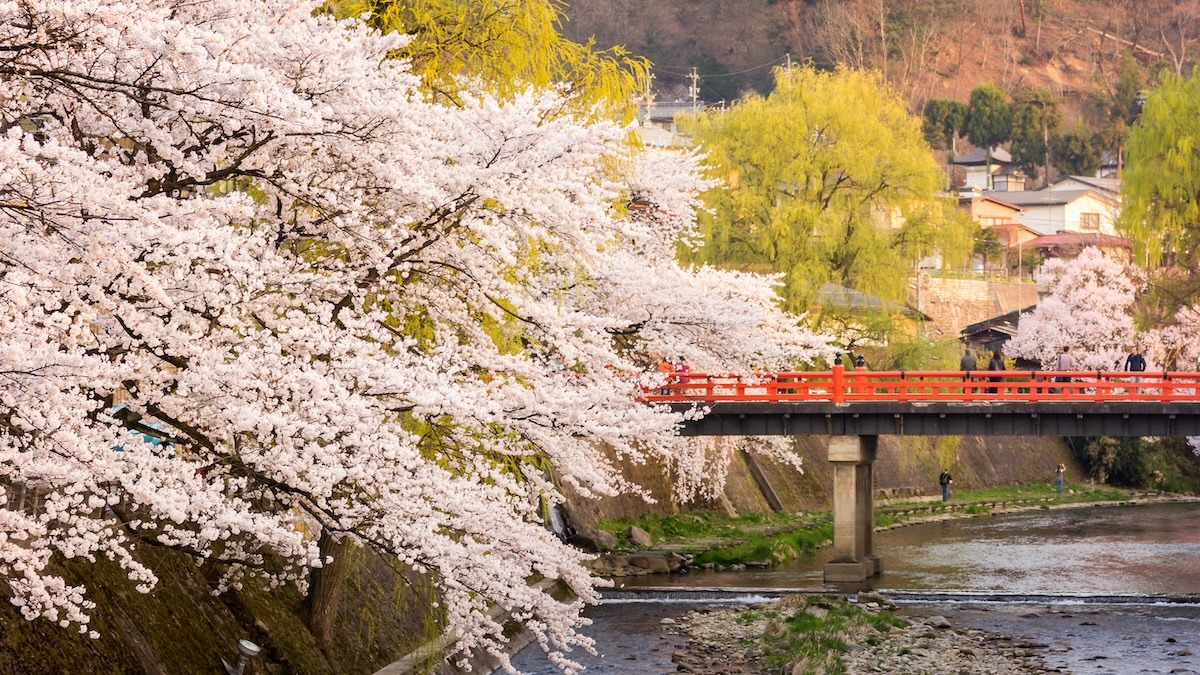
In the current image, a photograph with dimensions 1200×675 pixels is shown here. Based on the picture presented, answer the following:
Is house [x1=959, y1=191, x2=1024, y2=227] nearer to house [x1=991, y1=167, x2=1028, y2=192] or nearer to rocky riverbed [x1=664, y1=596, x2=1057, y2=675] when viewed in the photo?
house [x1=991, y1=167, x2=1028, y2=192]

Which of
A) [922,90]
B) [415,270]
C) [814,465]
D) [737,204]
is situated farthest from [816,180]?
[922,90]

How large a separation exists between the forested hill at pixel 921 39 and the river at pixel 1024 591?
82408 millimetres

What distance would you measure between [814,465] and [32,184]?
38.7 meters

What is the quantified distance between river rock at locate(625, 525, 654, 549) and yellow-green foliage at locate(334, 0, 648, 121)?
16.5 meters

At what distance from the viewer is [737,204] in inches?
1508

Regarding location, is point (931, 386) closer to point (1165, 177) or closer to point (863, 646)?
point (863, 646)

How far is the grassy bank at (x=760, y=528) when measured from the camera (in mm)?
33656

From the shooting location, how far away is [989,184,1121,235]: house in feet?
300

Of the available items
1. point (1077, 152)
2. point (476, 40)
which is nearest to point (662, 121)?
point (1077, 152)

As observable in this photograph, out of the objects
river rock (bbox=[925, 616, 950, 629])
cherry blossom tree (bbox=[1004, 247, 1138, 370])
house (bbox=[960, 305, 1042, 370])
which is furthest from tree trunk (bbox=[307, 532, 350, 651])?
house (bbox=[960, 305, 1042, 370])

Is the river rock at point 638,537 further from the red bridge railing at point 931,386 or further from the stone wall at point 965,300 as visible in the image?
the stone wall at point 965,300

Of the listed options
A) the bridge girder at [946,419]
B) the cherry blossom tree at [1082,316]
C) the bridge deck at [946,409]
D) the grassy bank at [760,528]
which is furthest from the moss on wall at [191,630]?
the cherry blossom tree at [1082,316]

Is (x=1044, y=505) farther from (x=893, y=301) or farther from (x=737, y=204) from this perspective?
(x=737, y=204)

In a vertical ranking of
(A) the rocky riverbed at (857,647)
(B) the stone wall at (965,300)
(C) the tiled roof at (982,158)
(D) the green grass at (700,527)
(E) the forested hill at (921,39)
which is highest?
(E) the forested hill at (921,39)
